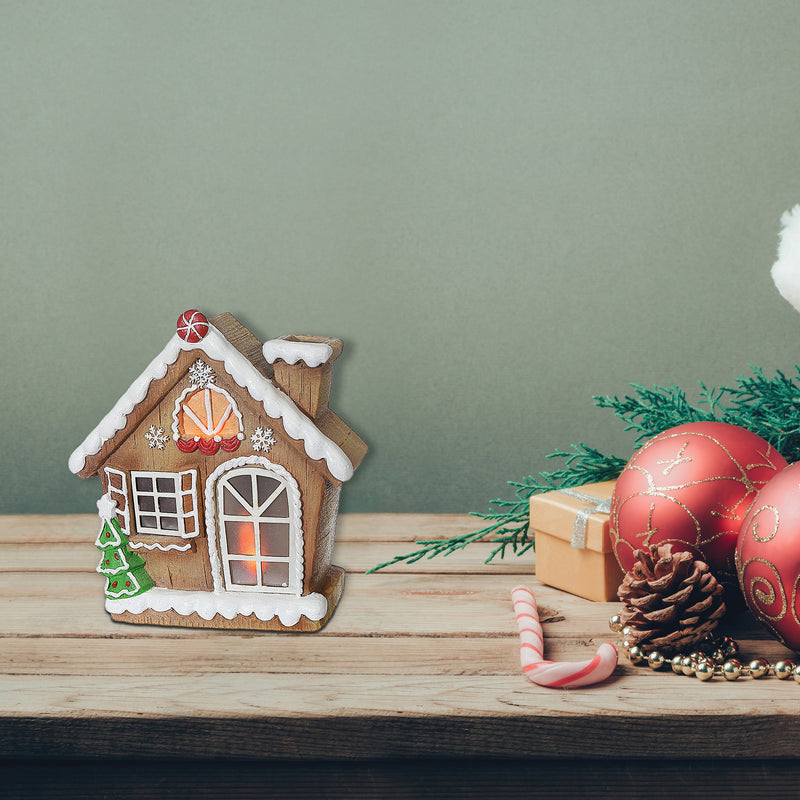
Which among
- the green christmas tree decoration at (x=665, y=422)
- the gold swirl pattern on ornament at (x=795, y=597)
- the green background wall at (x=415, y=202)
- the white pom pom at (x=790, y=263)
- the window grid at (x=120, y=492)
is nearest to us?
the gold swirl pattern on ornament at (x=795, y=597)

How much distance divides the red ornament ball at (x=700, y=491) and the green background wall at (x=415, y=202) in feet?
1.89

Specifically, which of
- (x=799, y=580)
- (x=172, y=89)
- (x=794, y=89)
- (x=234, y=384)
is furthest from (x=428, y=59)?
(x=799, y=580)

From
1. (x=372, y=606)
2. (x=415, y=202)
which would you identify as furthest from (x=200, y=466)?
(x=415, y=202)

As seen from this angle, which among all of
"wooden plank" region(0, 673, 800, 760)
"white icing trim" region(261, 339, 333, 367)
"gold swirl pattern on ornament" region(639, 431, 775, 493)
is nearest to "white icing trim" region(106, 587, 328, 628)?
"wooden plank" region(0, 673, 800, 760)

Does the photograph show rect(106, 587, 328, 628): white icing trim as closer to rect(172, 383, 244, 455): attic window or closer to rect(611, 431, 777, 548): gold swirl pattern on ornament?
rect(172, 383, 244, 455): attic window

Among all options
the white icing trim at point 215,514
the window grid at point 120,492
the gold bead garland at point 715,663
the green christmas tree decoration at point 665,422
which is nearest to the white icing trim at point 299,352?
the white icing trim at point 215,514

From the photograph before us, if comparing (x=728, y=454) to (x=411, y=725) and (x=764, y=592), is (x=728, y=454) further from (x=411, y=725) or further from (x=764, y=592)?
(x=411, y=725)

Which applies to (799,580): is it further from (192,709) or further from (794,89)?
(794,89)

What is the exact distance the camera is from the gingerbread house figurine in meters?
0.86

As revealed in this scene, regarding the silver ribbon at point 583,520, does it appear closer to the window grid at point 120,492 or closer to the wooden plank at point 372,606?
the wooden plank at point 372,606

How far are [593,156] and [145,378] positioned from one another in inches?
33.5

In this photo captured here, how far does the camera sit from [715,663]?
0.77m

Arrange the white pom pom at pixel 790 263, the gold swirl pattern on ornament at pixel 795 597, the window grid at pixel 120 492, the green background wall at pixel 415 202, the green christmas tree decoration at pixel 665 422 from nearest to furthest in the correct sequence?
the gold swirl pattern on ornament at pixel 795 597, the white pom pom at pixel 790 263, the window grid at pixel 120 492, the green christmas tree decoration at pixel 665 422, the green background wall at pixel 415 202

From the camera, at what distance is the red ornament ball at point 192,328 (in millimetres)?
854
